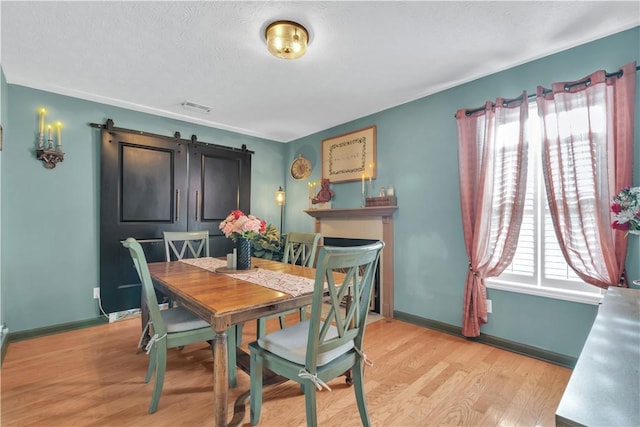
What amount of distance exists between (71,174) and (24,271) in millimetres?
1032

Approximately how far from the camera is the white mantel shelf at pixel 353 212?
340cm

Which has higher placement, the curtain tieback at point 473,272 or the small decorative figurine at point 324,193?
the small decorative figurine at point 324,193

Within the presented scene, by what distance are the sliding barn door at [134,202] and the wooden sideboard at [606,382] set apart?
3.93 m

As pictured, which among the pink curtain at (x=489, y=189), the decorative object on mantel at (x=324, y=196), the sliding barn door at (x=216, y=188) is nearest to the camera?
the pink curtain at (x=489, y=189)

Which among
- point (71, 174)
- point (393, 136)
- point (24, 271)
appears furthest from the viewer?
point (393, 136)

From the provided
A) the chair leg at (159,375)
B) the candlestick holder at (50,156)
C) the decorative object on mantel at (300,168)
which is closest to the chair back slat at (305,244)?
the chair leg at (159,375)

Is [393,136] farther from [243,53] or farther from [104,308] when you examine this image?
[104,308]

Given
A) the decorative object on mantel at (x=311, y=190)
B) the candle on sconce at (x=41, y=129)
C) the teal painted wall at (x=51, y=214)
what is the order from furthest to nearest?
the decorative object on mantel at (x=311, y=190)
the candle on sconce at (x=41, y=129)
the teal painted wall at (x=51, y=214)

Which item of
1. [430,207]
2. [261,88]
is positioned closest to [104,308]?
[261,88]

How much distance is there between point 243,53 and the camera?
7.72 ft

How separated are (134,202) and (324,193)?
7.78 feet

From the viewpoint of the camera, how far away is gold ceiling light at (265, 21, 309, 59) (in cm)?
196

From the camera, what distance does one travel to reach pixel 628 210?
1.53 metres

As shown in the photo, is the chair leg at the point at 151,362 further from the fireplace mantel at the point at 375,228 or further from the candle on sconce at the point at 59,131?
the candle on sconce at the point at 59,131
